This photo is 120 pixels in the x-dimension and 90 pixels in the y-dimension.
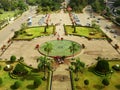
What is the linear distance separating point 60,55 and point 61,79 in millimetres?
14220

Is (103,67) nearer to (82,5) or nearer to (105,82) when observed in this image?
(105,82)

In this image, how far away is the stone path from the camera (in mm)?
45312

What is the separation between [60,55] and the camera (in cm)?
6159

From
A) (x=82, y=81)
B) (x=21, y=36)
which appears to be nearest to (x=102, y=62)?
(x=82, y=81)

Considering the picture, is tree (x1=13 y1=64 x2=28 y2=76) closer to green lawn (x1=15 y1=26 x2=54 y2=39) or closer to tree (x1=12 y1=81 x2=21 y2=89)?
tree (x1=12 y1=81 x2=21 y2=89)

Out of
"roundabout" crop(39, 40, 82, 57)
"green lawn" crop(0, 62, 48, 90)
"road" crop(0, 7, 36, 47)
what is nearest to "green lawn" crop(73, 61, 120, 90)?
"green lawn" crop(0, 62, 48, 90)

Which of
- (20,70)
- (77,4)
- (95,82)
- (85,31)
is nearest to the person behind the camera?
(95,82)

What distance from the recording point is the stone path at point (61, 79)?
45.3m

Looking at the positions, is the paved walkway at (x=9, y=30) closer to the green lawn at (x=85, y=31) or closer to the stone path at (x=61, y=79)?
the green lawn at (x=85, y=31)

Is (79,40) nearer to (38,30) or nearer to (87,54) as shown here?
(87,54)

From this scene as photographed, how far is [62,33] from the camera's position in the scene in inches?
3241

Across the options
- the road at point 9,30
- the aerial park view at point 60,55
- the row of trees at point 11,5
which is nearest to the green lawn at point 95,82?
the aerial park view at point 60,55

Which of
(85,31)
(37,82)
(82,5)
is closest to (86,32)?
(85,31)

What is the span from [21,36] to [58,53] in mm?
21178
